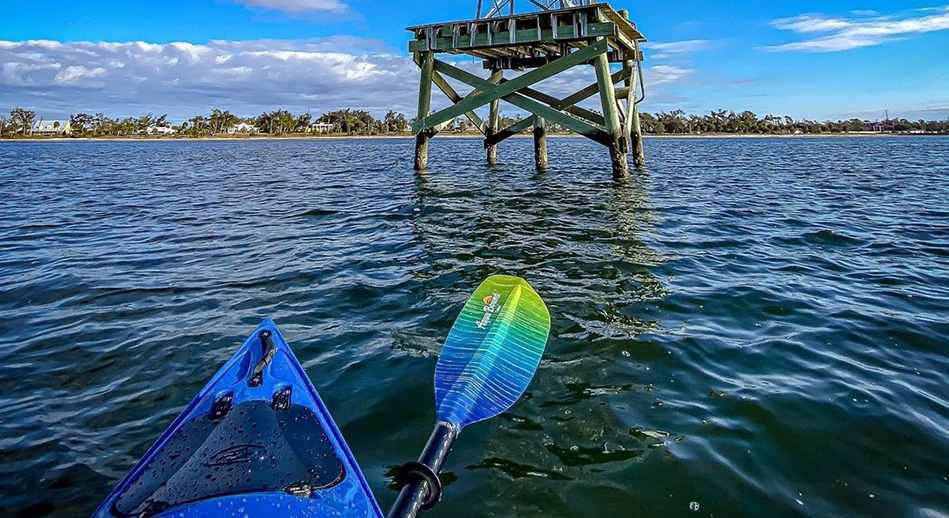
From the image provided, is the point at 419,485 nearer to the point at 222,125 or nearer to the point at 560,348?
the point at 560,348

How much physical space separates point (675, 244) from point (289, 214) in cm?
696

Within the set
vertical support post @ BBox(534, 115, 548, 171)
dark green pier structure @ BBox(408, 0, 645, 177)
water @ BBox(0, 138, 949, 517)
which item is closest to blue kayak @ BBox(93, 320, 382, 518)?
water @ BBox(0, 138, 949, 517)

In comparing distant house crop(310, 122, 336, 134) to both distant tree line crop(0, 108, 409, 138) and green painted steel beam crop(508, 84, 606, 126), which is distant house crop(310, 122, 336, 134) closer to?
distant tree line crop(0, 108, 409, 138)

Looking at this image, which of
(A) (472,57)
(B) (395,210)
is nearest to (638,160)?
(A) (472,57)

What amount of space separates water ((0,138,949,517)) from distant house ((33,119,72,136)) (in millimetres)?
151163

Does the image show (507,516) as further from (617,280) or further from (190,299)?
(190,299)

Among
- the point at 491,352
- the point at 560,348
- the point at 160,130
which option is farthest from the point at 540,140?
the point at 160,130

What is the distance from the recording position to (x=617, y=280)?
18.0ft

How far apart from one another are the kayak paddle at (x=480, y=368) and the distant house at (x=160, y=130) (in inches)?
6131

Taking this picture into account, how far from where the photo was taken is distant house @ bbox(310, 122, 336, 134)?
139m

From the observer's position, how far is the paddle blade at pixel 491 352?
9.12 feet

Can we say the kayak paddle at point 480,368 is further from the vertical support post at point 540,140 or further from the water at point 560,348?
the vertical support post at point 540,140

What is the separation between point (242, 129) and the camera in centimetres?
14175

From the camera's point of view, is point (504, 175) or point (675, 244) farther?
point (504, 175)
